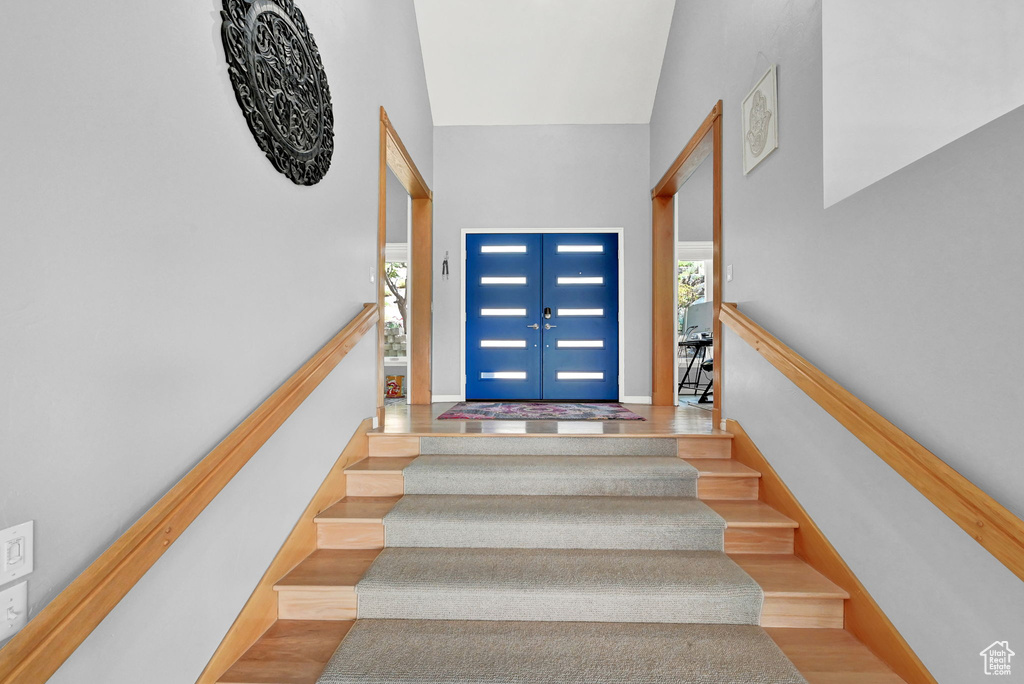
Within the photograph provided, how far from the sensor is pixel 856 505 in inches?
67.7

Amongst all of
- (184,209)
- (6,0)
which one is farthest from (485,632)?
(6,0)

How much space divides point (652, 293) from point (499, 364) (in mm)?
1699

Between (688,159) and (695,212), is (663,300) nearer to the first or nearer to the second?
(688,159)

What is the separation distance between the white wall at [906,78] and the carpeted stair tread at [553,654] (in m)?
1.64

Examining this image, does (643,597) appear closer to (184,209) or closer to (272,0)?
(184,209)

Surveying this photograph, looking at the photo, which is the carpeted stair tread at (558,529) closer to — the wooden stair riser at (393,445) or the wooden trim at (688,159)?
the wooden stair riser at (393,445)

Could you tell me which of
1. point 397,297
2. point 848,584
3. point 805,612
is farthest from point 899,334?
point 397,297

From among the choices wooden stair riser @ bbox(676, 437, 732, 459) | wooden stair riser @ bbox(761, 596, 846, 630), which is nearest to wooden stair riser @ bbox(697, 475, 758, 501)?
wooden stair riser @ bbox(676, 437, 732, 459)

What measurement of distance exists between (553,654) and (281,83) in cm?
215

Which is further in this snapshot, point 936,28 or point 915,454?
point 936,28

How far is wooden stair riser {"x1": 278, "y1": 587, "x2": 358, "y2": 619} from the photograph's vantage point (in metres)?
1.78

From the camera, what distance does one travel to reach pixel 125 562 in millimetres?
1052

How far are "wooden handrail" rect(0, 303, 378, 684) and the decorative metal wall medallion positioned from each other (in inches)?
36.1

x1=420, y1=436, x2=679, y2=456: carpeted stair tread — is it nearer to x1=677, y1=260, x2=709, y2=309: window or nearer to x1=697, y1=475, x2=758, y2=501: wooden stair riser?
x1=697, y1=475, x2=758, y2=501: wooden stair riser
